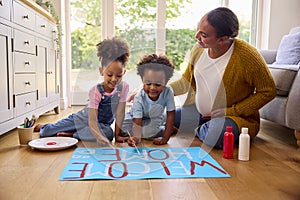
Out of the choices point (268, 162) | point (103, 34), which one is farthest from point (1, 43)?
point (103, 34)

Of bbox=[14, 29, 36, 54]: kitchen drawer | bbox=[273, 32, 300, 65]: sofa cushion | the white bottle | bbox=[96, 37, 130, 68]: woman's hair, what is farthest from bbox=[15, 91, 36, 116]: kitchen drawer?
bbox=[273, 32, 300, 65]: sofa cushion

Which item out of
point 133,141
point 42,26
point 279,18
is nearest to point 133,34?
point 133,141

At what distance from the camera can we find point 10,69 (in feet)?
5.41

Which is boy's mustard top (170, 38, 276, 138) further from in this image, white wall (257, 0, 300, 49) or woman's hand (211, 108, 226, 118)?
white wall (257, 0, 300, 49)

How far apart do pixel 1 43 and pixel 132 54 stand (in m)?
0.69

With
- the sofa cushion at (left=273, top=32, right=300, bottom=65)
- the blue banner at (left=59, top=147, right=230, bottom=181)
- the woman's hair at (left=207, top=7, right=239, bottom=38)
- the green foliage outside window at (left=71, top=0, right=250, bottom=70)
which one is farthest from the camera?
the sofa cushion at (left=273, top=32, right=300, bottom=65)

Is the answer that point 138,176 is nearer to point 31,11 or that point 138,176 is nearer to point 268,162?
point 268,162

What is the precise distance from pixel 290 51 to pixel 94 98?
1374 mm

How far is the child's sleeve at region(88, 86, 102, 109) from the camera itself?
4.75 feet

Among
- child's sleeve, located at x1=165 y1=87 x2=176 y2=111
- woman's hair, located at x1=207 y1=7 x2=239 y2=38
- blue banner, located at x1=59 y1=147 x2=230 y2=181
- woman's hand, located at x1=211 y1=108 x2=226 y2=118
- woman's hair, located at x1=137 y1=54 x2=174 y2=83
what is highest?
woman's hair, located at x1=207 y1=7 x2=239 y2=38

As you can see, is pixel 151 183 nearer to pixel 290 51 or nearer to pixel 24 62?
pixel 24 62

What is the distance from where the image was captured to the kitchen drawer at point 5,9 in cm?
152

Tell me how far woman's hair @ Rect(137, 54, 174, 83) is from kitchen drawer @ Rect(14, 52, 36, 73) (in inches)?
30.4

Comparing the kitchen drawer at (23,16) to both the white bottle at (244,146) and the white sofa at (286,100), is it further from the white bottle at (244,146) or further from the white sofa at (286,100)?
the white sofa at (286,100)
